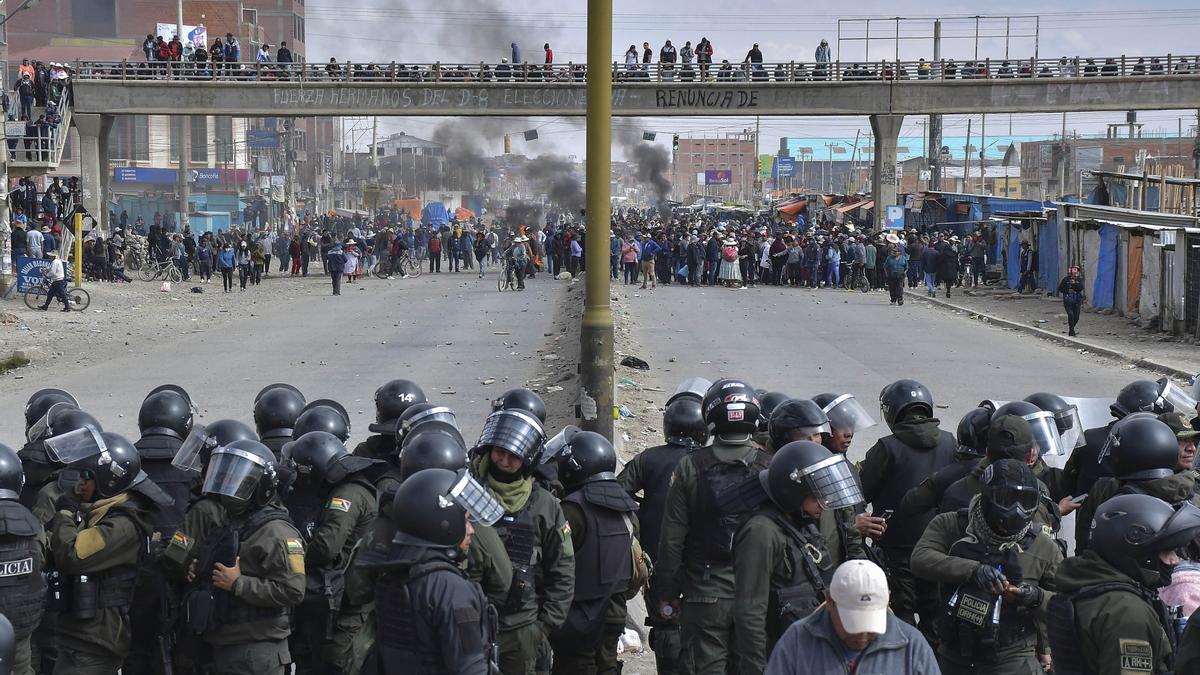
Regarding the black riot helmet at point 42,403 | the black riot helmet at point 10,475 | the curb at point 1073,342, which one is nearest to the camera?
the black riot helmet at point 10,475

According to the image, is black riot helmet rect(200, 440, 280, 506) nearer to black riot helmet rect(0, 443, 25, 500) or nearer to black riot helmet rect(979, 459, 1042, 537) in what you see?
black riot helmet rect(0, 443, 25, 500)

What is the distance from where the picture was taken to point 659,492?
247 inches

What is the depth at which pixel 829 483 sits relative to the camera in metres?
4.71

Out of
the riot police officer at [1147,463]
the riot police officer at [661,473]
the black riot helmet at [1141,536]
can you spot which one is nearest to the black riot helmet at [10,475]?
the riot police officer at [661,473]

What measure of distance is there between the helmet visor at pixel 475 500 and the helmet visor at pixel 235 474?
1034mm

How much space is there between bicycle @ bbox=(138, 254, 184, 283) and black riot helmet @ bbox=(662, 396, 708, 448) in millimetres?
33077

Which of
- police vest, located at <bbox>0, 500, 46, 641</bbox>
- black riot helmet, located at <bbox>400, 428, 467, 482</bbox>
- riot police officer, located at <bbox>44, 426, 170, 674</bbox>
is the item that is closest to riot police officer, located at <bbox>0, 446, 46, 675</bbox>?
police vest, located at <bbox>0, 500, 46, 641</bbox>

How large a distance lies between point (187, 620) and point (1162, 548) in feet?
11.6

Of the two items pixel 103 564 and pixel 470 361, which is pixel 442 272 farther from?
pixel 103 564

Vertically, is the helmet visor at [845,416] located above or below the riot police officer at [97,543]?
above

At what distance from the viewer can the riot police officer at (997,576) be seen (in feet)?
15.3

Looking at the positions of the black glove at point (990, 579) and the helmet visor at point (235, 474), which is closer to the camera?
the black glove at point (990, 579)

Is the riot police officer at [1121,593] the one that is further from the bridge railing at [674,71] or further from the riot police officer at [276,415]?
the bridge railing at [674,71]

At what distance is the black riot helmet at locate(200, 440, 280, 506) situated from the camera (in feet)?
16.8
